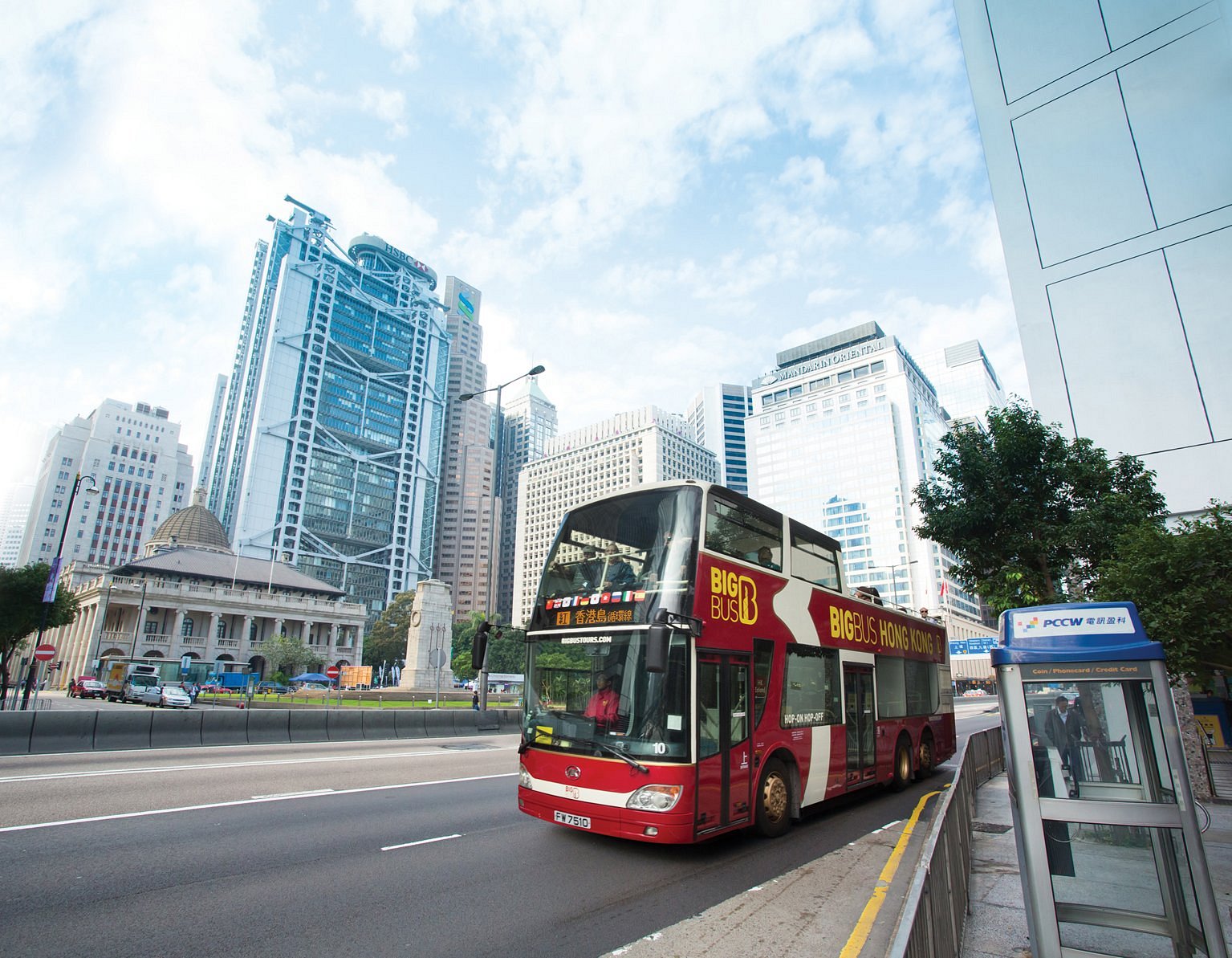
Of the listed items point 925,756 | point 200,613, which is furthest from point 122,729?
point 200,613

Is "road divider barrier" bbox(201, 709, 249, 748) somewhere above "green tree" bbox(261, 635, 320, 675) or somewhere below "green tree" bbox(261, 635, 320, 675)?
below

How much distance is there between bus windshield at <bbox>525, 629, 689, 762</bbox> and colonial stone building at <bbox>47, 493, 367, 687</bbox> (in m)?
70.8

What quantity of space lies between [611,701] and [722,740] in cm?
139

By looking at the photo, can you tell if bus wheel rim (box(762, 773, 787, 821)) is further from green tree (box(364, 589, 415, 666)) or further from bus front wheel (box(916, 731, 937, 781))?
green tree (box(364, 589, 415, 666))

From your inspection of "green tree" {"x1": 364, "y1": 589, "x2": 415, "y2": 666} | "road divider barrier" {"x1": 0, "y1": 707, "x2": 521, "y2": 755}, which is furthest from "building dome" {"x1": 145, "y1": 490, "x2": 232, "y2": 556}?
"road divider barrier" {"x1": 0, "y1": 707, "x2": 521, "y2": 755}

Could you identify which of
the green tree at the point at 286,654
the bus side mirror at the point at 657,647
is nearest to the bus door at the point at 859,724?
the bus side mirror at the point at 657,647

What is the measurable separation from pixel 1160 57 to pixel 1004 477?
10.7m

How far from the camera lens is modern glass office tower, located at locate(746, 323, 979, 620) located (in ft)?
377

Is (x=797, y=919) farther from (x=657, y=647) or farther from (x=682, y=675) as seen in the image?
(x=657, y=647)

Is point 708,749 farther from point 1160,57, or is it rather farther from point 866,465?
point 866,465

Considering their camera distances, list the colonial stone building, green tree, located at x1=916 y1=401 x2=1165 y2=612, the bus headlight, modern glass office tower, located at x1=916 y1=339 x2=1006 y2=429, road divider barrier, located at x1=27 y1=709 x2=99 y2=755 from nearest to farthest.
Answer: the bus headlight → green tree, located at x1=916 y1=401 x2=1165 y2=612 → road divider barrier, located at x1=27 y1=709 x2=99 y2=755 → the colonial stone building → modern glass office tower, located at x1=916 y1=339 x2=1006 y2=429

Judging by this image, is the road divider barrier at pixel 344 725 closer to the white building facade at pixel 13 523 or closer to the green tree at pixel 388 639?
the green tree at pixel 388 639

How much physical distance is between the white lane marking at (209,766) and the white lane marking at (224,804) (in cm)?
342

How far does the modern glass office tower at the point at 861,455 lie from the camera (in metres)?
115
